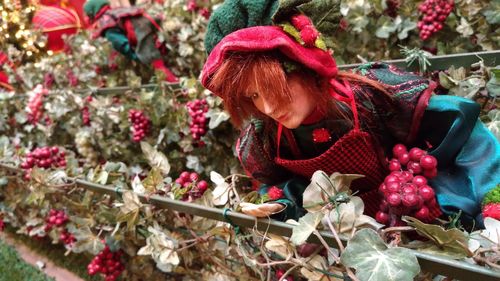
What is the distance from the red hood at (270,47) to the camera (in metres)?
0.68

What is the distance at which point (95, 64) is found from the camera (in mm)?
2766

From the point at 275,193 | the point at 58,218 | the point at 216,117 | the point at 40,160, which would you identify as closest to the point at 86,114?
the point at 40,160

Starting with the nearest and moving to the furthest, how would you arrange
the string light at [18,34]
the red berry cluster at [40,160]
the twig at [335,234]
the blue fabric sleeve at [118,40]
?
the twig at [335,234] → the red berry cluster at [40,160] → the blue fabric sleeve at [118,40] → the string light at [18,34]

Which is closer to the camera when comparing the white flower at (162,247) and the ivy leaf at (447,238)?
the ivy leaf at (447,238)

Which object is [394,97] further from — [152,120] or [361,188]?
[152,120]

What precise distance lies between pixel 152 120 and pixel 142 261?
0.54m

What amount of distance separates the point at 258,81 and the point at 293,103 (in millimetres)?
83

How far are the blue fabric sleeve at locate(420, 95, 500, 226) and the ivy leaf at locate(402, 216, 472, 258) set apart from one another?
24cm

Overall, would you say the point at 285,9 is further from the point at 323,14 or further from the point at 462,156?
the point at 462,156

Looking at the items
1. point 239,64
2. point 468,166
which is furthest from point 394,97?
point 239,64

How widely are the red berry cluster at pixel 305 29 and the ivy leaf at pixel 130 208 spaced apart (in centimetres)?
62

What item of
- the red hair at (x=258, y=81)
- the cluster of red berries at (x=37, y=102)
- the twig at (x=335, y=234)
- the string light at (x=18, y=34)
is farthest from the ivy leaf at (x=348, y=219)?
the string light at (x=18, y=34)

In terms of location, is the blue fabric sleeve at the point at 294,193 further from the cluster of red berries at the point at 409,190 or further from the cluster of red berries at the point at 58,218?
the cluster of red berries at the point at 58,218

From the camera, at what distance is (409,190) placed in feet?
2.26
